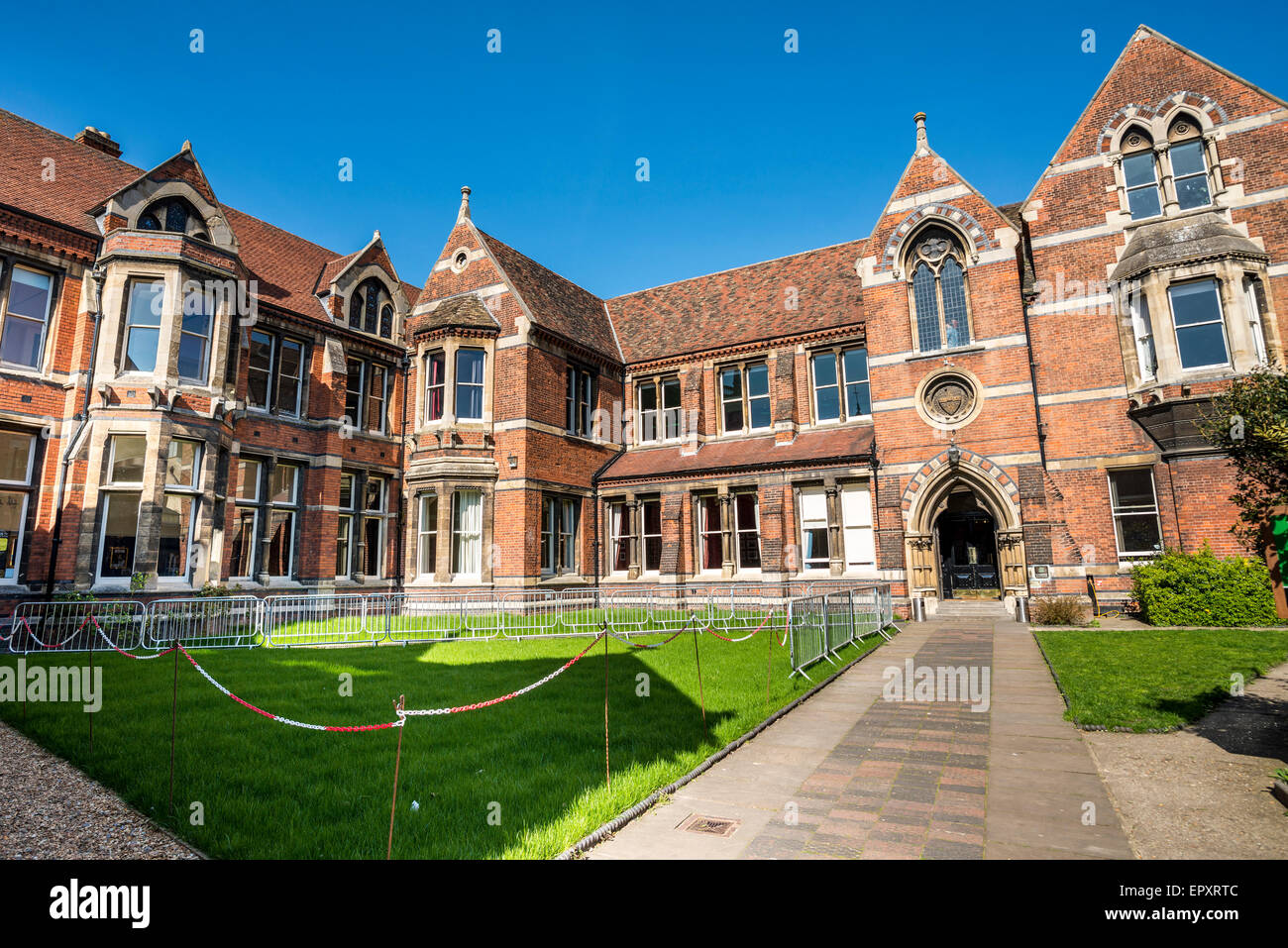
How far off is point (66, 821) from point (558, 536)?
17060mm

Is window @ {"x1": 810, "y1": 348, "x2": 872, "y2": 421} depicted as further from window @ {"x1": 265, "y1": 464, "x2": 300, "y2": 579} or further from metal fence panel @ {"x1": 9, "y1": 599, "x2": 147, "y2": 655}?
metal fence panel @ {"x1": 9, "y1": 599, "x2": 147, "y2": 655}

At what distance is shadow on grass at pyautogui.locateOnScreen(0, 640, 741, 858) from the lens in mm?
4664

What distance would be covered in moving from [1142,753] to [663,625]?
12.0 m

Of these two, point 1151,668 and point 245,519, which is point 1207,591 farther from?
point 245,519

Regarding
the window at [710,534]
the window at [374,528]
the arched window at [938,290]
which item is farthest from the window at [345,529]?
the arched window at [938,290]

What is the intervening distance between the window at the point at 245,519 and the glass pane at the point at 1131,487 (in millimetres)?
24411

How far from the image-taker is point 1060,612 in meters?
16.1

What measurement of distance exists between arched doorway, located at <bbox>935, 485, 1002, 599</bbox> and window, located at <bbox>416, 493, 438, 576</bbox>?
16196 mm

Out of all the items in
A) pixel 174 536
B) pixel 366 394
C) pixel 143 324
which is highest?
pixel 143 324

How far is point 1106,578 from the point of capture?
671 inches

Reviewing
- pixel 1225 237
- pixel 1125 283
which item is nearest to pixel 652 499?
pixel 1125 283

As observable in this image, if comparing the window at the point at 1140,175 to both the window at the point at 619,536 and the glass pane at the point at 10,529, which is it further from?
the glass pane at the point at 10,529

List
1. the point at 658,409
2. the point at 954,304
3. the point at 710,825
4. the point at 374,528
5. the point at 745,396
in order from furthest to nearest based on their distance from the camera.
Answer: the point at 658,409, the point at 745,396, the point at 374,528, the point at 954,304, the point at 710,825

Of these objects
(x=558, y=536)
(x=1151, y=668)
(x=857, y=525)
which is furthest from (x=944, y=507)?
(x=558, y=536)
